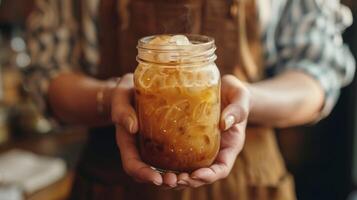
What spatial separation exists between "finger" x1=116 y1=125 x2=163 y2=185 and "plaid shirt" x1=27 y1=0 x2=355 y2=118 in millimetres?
239

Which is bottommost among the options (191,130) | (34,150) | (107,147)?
(34,150)

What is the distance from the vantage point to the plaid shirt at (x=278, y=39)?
0.78 metres

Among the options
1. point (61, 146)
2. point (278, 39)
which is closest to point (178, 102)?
point (278, 39)

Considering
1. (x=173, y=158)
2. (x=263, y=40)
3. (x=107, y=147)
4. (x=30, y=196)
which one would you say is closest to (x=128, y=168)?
(x=173, y=158)

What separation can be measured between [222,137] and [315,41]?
10.5 inches

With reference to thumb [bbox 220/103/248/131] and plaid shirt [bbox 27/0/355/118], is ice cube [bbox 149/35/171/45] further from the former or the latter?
plaid shirt [bbox 27/0/355/118]

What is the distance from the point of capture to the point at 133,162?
0.56m

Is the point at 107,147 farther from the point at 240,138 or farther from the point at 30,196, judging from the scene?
the point at 30,196

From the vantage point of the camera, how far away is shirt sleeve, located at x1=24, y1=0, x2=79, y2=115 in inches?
31.2

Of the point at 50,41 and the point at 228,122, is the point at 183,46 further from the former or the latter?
the point at 50,41

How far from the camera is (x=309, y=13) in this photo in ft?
2.54

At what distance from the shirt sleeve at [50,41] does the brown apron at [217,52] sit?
62mm

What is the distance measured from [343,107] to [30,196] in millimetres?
848

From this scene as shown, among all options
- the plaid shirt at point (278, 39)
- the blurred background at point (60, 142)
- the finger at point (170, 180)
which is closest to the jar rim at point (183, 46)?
the finger at point (170, 180)
